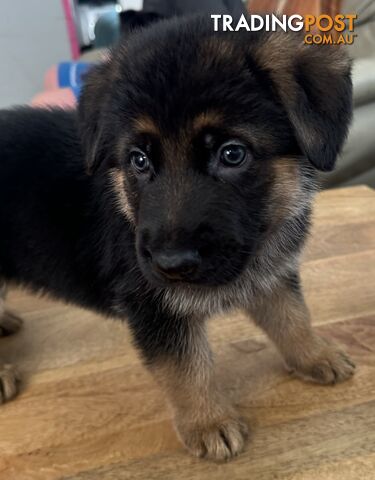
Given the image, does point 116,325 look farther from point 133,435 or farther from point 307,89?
point 307,89

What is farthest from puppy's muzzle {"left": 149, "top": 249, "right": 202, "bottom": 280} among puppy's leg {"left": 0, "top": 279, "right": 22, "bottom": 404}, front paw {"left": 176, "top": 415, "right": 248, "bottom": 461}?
puppy's leg {"left": 0, "top": 279, "right": 22, "bottom": 404}

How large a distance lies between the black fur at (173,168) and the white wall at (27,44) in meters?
3.56

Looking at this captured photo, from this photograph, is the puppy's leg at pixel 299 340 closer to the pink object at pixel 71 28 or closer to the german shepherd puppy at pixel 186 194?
the german shepherd puppy at pixel 186 194

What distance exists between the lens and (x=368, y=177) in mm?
3473

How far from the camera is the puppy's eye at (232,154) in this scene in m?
1.26

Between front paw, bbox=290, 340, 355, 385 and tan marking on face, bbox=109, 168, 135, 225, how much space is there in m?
0.73

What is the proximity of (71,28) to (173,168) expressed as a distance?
4560 mm

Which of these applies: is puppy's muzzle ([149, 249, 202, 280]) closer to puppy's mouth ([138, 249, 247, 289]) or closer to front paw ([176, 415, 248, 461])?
puppy's mouth ([138, 249, 247, 289])

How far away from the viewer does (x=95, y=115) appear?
1480 millimetres

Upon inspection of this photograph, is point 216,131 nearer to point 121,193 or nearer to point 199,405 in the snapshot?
point 121,193

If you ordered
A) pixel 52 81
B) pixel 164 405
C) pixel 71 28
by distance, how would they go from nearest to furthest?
pixel 164 405
pixel 52 81
pixel 71 28

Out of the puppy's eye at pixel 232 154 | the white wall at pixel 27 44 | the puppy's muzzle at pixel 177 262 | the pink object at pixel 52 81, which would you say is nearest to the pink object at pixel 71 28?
the white wall at pixel 27 44

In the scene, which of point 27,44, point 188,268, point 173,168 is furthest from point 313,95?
point 27,44

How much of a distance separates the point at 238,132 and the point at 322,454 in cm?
88
